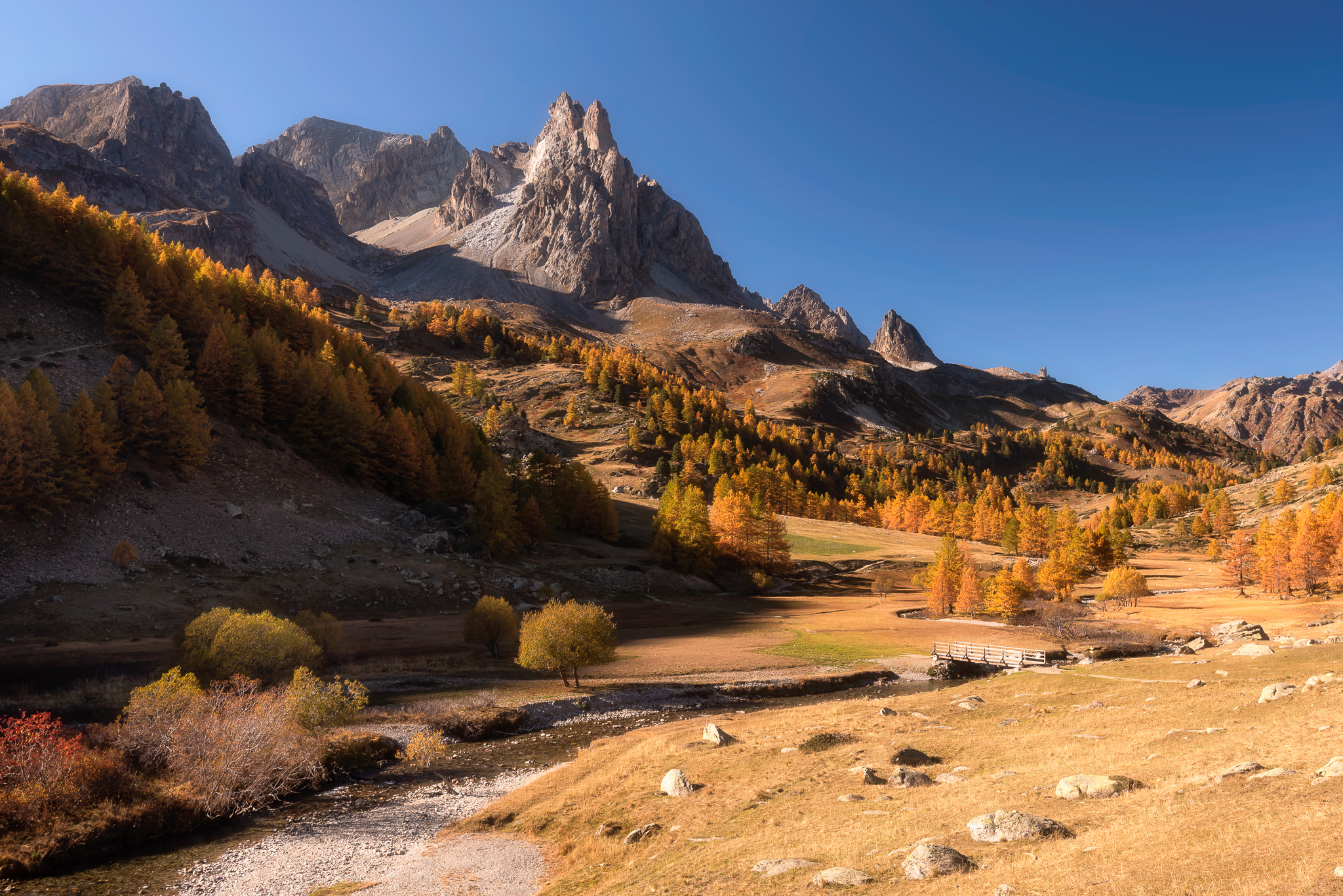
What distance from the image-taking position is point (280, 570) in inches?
2621

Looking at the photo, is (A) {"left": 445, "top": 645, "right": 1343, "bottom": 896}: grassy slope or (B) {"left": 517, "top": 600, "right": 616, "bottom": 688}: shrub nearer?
(A) {"left": 445, "top": 645, "right": 1343, "bottom": 896}: grassy slope

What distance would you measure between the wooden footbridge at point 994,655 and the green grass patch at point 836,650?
3789 millimetres

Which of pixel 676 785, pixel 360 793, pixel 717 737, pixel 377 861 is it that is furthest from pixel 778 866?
pixel 360 793

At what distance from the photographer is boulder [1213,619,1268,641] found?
2013 inches

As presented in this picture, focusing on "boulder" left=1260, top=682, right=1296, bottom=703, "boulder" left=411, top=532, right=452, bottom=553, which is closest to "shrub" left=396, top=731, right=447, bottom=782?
"boulder" left=1260, top=682, right=1296, bottom=703

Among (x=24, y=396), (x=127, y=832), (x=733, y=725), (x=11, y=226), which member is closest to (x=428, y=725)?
(x=127, y=832)

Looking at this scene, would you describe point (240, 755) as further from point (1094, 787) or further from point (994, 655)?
point (994, 655)

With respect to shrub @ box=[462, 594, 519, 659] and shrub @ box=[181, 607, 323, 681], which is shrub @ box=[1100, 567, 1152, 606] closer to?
shrub @ box=[462, 594, 519, 659]

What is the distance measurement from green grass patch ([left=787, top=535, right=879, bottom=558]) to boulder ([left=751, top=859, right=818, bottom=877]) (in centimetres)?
10681

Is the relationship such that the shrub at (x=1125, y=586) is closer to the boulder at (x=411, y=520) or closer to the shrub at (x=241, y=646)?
the shrub at (x=241, y=646)

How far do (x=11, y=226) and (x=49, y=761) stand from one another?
10549 cm

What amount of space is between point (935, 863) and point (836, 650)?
5085cm

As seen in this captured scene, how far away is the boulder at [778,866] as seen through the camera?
590 inches

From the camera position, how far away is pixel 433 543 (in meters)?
82.1
